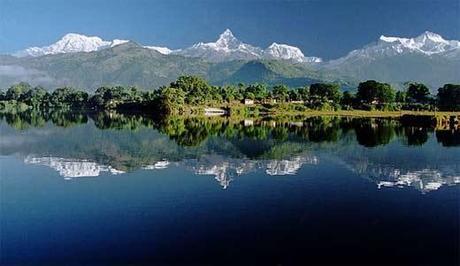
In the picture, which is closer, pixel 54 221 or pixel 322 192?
pixel 54 221

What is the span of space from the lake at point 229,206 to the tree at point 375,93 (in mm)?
79847

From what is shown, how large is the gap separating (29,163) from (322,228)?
19.4 m

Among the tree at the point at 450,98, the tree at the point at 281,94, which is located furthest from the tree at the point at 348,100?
the tree at the point at 450,98

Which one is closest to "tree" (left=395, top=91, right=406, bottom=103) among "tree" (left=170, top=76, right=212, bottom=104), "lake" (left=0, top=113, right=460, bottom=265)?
"tree" (left=170, top=76, right=212, bottom=104)

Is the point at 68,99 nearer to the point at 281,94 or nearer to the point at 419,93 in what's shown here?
the point at 281,94

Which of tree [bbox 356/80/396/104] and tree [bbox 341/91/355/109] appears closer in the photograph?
tree [bbox 356/80/396/104]

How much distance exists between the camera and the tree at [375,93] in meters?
112

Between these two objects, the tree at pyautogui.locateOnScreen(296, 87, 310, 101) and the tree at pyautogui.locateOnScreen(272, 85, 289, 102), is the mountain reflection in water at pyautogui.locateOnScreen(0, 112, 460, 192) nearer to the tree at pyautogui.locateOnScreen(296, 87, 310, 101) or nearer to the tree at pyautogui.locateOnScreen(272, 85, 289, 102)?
the tree at pyautogui.locateOnScreen(272, 85, 289, 102)

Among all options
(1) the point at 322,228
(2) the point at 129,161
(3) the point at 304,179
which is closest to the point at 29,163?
(2) the point at 129,161

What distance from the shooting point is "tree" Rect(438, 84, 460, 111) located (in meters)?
101

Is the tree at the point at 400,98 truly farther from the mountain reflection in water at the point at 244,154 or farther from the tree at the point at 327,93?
the mountain reflection in water at the point at 244,154

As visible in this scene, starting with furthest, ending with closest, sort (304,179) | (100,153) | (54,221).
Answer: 1. (100,153)
2. (304,179)
3. (54,221)

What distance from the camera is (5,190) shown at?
2120 cm

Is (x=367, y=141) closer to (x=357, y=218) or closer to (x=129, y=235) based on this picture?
(x=357, y=218)
